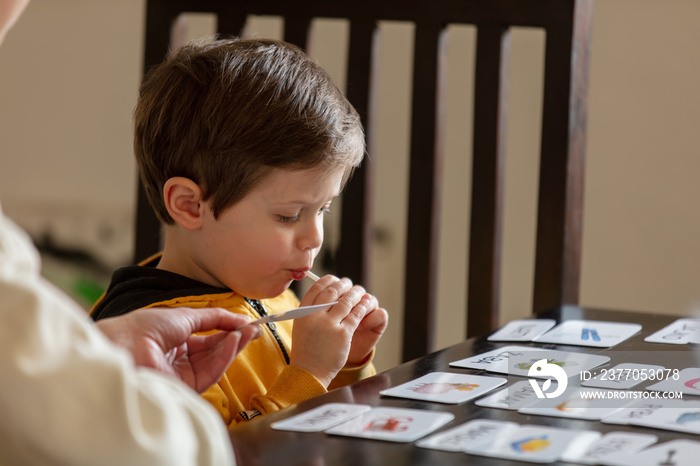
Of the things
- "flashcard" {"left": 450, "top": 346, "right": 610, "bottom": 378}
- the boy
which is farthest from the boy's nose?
"flashcard" {"left": 450, "top": 346, "right": 610, "bottom": 378}

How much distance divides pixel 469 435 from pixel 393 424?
6 cm

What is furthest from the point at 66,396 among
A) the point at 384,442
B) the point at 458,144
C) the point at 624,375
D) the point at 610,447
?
the point at 458,144

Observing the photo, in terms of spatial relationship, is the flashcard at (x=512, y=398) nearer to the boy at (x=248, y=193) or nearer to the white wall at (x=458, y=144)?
the boy at (x=248, y=193)

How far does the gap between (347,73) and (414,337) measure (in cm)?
54

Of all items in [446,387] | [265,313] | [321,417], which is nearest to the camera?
[321,417]

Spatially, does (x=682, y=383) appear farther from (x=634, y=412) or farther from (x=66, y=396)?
(x=66, y=396)

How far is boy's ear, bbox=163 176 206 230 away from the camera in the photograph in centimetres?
109

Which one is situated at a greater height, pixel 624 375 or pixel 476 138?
pixel 476 138

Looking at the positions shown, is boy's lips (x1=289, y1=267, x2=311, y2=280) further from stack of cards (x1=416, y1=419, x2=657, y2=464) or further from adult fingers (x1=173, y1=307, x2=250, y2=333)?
stack of cards (x1=416, y1=419, x2=657, y2=464)

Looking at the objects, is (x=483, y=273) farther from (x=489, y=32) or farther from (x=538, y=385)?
(x=538, y=385)

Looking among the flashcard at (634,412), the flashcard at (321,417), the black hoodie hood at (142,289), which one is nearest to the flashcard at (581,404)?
the flashcard at (634,412)

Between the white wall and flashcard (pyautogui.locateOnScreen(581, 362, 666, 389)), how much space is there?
91 cm

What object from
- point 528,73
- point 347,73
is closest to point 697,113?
point 528,73

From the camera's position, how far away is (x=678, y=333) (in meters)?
1.11
